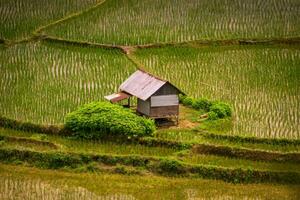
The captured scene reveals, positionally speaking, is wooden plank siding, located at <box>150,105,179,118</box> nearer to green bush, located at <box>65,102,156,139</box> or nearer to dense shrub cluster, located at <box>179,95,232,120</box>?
green bush, located at <box>65,102,156,139</box>

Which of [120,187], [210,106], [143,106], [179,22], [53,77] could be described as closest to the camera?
[120,187]

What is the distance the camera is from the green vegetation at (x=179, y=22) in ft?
67.7

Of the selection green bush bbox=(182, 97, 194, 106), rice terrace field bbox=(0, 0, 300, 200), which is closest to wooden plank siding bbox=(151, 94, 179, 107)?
rice terrace field bbox=(0, 0, 300, 200)

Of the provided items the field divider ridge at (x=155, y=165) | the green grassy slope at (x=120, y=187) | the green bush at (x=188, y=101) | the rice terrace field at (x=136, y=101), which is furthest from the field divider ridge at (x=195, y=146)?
the green bush at (x=188, y=101)

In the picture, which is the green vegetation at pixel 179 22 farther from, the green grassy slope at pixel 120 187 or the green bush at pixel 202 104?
the green grassy slope at pixel 120 187

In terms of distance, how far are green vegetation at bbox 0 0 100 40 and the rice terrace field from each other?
32 millimetres

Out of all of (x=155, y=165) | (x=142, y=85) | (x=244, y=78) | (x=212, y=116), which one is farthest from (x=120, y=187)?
(x=244, y=78)

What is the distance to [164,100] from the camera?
16.1 m

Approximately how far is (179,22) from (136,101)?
4794mm

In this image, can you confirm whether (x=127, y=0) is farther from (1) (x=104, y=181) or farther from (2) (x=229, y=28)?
(1) (x=104, y=181)

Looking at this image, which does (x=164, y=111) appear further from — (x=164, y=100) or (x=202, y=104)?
(x=202, y=104)

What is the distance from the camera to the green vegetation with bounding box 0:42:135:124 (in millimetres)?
→ 16875

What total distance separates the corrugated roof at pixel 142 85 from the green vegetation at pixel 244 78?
1611 mm

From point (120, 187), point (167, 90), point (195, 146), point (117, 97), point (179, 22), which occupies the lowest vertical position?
point (120, 187)
